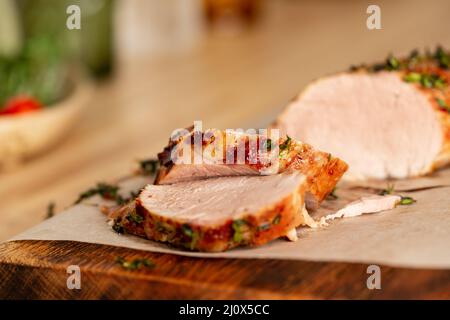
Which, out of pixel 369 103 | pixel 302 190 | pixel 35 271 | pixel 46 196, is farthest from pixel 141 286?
pixel 46 196

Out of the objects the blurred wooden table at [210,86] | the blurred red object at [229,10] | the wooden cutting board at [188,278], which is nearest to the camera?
the wooden cutting board at [188,278]

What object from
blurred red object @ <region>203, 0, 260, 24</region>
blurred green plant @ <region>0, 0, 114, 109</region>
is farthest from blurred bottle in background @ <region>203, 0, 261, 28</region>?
blurred green plant @ <region>0, 0, 114, 109</region>

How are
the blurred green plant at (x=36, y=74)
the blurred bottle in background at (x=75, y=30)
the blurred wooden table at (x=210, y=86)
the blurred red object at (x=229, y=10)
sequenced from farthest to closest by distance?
the blurred red object at (x=229, y=10)
the blurred bottle in background at (x=75, y=30)
the blurred green plant at (x=36, y=74)
the blurred wooden table at (x=210, y=86)

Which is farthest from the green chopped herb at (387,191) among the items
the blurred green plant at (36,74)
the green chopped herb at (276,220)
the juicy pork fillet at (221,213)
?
the blurred green plant at (36,74)

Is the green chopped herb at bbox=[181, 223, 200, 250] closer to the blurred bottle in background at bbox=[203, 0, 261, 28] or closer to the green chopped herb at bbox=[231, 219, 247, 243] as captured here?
the green chopped herb at bbox=[231, 219, 247, 243]

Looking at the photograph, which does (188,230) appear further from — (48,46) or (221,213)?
(48,46)

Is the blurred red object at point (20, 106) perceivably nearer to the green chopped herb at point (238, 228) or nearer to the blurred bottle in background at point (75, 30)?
the blurred bottle in background at point (75, 30)
